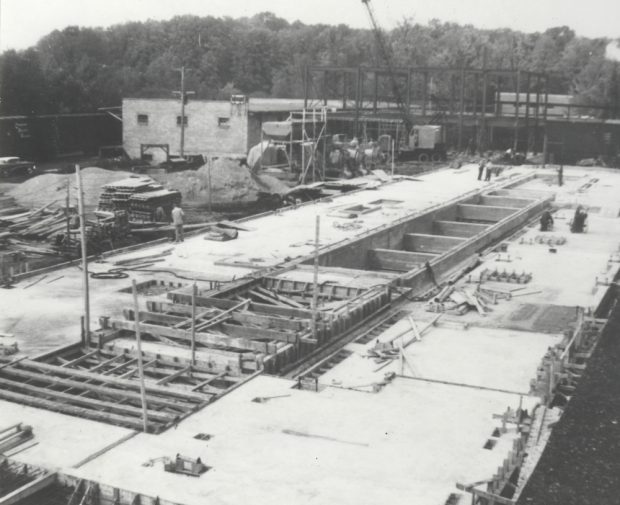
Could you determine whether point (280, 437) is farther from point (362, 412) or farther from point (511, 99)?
point (511, 99)

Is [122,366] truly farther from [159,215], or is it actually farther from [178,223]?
[159,215]

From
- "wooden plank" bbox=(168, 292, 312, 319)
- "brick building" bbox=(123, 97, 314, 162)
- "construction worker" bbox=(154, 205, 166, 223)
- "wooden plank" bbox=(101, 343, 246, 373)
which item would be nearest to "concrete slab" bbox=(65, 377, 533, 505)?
"wooden plank" bbox=(101, 343, 246, 373)

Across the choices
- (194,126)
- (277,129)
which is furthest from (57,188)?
(194,126)

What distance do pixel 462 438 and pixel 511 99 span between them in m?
76.7

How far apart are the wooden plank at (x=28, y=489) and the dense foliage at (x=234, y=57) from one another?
158ft

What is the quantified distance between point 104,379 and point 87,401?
1.02 metres

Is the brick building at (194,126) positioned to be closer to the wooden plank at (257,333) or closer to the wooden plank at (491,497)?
the wooden plank at (257,333)

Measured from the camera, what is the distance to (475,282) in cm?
2431

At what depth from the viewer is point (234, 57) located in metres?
98.8

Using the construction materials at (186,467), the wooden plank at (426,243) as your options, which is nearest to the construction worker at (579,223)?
the wooden plank at (426,243)

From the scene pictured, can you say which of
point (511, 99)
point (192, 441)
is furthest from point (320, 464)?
point (511, 99)

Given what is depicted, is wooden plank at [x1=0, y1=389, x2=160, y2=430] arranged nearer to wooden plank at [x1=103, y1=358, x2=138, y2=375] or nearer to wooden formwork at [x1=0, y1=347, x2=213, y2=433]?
wooden formwork at [x1=0, y1=347, x2=213, y2=433]

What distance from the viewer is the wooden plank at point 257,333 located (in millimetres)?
17594

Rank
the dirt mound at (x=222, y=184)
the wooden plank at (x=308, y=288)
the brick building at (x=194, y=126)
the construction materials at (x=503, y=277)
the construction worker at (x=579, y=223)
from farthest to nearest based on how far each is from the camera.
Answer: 1. the brick building at (x=194, y=126)
2. the dirt mound at (x=222, y=184)
3. the construction worker at (x=579, y=223)
4. the construction materials at (x=503, y=277)
5. the wooden plank at (x=308, y=288)
